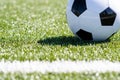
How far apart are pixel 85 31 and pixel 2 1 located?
12315mm

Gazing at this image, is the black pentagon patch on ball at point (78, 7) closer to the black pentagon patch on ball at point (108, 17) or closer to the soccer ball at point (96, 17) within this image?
the soccer ball at point (96, 17)

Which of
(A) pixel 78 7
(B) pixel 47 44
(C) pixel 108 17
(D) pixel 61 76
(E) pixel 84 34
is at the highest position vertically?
(A) pixel 78 7

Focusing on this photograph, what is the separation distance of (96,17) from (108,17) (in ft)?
0.84

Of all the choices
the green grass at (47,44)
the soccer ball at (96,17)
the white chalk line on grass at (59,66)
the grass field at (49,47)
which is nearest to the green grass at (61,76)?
the grass field at (49,47)

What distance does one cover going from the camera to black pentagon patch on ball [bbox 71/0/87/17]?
8.35 m

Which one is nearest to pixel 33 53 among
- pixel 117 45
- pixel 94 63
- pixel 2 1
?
pixel 94 63

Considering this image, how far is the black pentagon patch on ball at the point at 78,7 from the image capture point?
8.35 meters

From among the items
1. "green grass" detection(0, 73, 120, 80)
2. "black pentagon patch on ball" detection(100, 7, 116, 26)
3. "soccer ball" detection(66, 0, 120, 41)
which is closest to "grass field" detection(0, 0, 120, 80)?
"green grass" detection(0, 73, 120, 80)

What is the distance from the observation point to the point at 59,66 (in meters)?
6.51

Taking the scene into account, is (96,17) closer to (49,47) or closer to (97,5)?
(97,5)

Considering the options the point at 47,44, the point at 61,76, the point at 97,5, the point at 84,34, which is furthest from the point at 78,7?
Answer: the point at 61,76

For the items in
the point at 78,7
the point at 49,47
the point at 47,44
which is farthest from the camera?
the point at 78,7

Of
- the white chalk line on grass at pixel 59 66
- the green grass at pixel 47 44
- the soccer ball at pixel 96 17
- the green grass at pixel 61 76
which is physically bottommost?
the green grass at pixel 47 44

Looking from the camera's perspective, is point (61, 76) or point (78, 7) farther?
point (78, 7)
